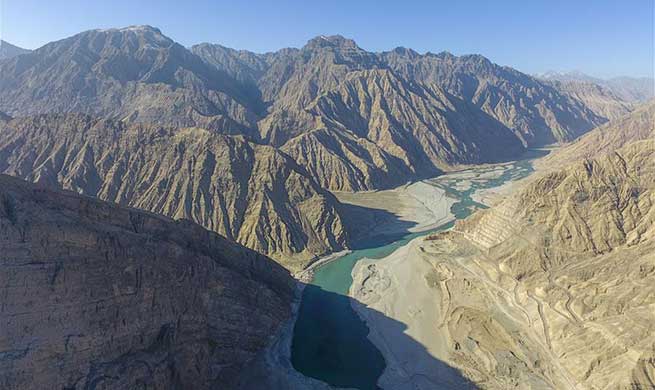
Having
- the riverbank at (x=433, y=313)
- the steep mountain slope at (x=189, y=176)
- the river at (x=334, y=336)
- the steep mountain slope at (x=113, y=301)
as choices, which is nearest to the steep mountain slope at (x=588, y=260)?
the riverbank at (x=433, y=313)

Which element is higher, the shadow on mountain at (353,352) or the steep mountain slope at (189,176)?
the steep mountain slope at (189,176)

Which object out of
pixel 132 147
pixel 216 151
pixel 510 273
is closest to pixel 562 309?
pixel 510 273

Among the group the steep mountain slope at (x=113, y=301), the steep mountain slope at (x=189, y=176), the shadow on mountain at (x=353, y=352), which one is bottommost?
the shadow on mountain at (x=353, y=352)

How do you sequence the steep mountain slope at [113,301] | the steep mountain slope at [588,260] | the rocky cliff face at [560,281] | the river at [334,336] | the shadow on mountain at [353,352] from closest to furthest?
the steep mountain slope at [113,301] < the steep mountain slope at [588,260] < the rocky cliff face at [560,281] < the shadow on mountain at [353,352] < the river at [334,336]

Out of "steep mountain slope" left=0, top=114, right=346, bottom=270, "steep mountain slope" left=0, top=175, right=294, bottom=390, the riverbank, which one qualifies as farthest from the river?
"steep mountain slope" left=0, top=114, right=346, bottom=270

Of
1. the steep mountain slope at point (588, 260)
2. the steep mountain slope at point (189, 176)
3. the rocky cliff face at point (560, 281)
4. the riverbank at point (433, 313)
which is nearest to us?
the steep mountain slope at point (588, 260)

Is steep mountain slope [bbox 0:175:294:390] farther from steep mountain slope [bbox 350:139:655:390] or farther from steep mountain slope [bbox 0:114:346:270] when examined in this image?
steep mountain slope [bbox 0:114:346:270]

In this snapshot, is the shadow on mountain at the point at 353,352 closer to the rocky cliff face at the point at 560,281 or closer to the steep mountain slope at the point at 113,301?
the rocky cliff face at the point at 560,281
